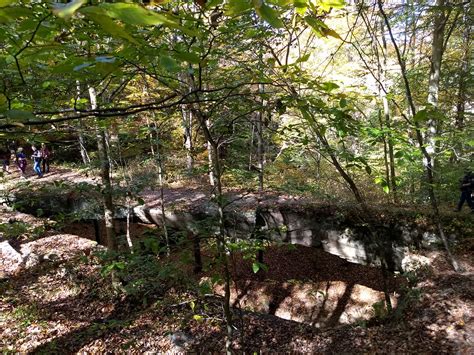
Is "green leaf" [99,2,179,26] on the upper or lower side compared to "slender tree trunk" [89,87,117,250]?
upper

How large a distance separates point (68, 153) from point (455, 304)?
2049 centimetres

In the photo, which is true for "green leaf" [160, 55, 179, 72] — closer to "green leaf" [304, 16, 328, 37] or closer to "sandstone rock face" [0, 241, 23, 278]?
"green leaf" [304, 16, 328, 37]

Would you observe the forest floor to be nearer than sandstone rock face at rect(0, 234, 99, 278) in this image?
Yes

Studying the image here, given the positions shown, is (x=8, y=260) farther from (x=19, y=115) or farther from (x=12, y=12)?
(x=12, y=12)

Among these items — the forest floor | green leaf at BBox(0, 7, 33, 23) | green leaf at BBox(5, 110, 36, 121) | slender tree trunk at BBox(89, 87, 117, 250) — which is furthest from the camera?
slender tree trunk at BBox(89, 87, 117, 250)

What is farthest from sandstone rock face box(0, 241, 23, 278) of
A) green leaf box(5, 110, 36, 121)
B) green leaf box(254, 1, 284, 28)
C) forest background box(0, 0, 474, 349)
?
green leaf box(254, 1, 284, 28)

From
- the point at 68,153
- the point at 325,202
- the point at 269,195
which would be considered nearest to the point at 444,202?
the point at 325,202

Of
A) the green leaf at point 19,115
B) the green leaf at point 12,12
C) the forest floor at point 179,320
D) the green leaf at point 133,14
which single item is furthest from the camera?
the forest floor at point 179,320

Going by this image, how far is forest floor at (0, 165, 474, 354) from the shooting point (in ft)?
14.6

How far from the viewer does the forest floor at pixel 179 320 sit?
4461 millimetres

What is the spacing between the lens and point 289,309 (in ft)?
29.4

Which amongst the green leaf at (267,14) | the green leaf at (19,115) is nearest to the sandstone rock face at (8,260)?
the green leaf at (19,115)

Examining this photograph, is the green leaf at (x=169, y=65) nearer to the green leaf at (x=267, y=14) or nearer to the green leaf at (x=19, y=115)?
the green leaf at (x=267, y=14)

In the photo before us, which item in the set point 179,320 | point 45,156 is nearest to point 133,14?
point 179,320
